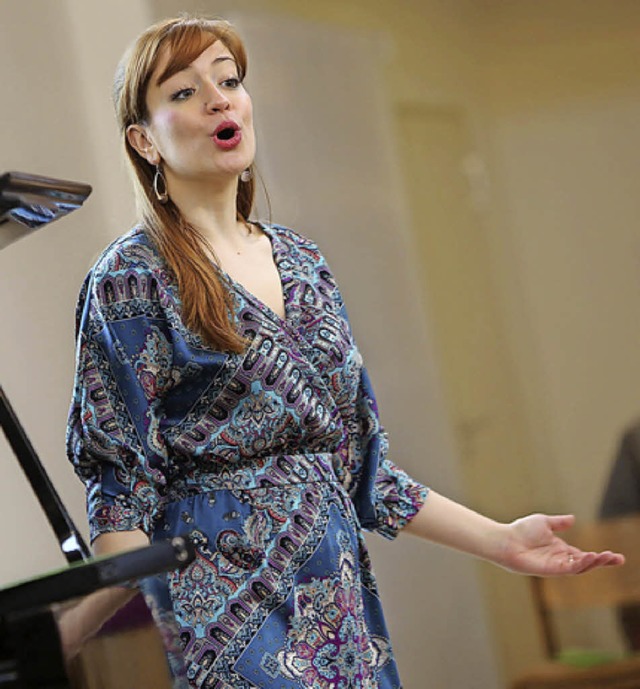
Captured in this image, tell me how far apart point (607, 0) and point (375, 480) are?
8.60 feet

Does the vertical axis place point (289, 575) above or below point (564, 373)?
above

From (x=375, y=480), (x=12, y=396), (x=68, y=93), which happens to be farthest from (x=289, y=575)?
(x=68, y=93)

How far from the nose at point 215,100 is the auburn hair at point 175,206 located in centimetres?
4

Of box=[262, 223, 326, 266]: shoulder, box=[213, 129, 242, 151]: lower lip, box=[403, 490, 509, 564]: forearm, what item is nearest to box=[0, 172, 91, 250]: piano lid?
box=[213, 129, 242, 151]: lower lip

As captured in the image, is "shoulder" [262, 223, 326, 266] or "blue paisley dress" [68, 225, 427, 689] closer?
"blue paisley dress" [68, 225, 427, 689]

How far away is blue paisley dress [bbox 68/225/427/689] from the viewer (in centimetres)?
125

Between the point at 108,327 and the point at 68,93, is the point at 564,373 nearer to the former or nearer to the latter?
the point at 68,93

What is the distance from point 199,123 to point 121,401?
318 millimetres

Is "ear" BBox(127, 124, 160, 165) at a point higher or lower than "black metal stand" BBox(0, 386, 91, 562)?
higher

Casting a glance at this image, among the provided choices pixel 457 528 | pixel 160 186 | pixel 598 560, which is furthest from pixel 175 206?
pixel 598 560

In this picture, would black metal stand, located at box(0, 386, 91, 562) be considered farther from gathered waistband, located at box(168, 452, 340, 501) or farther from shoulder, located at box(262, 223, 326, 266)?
shoulder, located at box(262, 223, 326, 266)

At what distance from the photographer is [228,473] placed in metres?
1.29

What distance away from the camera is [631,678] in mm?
3357

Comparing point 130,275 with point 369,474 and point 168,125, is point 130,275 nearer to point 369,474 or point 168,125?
point 168,125
